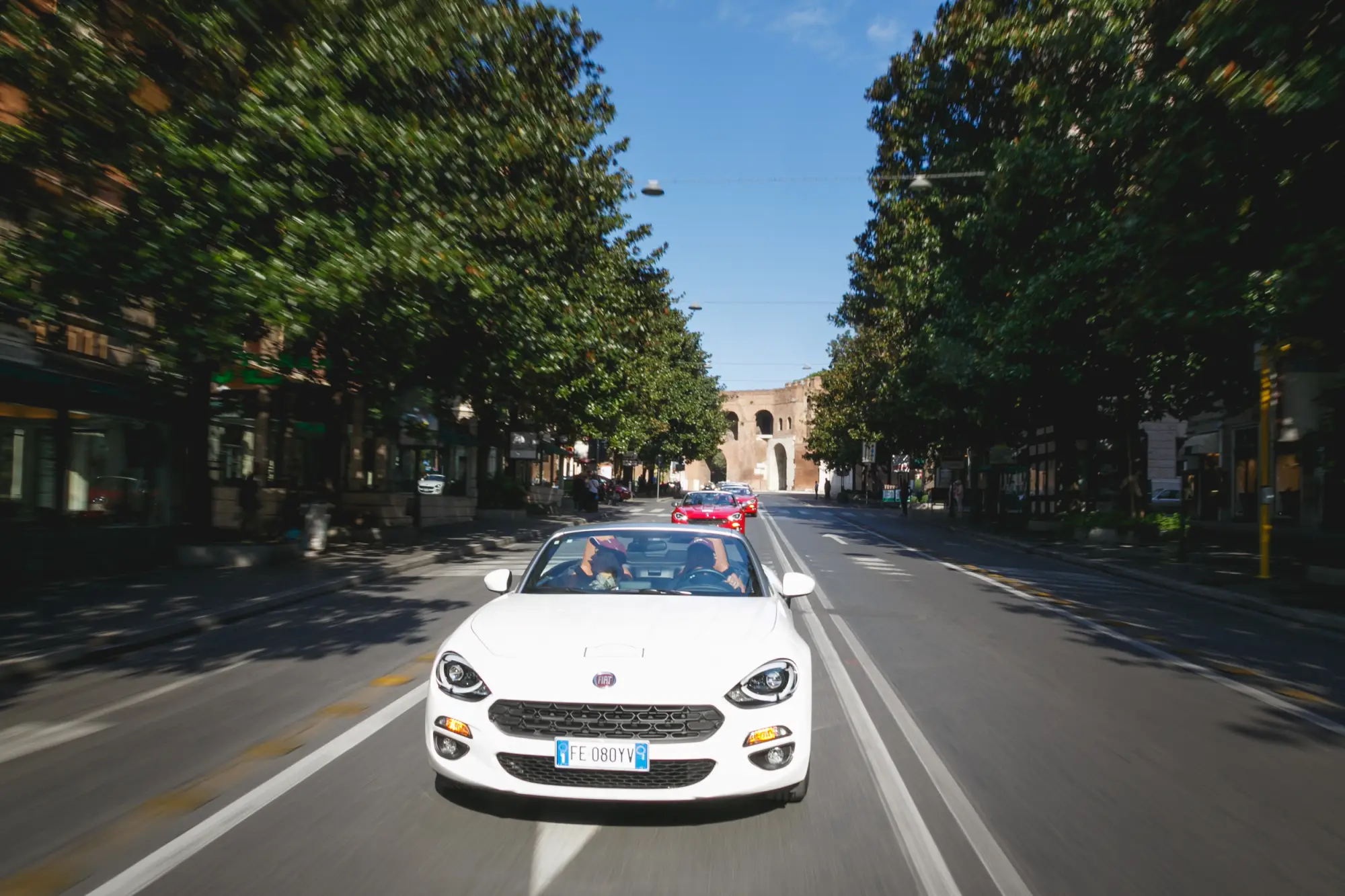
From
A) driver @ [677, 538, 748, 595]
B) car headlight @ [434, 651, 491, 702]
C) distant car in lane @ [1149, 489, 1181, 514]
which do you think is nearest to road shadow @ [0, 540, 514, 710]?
driver @ [677, 538, 748, 595]

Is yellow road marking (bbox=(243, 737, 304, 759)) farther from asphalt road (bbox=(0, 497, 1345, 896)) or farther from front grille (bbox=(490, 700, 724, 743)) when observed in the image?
front grille (bbox=(490, 700, 724, 743))

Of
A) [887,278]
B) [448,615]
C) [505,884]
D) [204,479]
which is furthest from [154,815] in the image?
[887,278]

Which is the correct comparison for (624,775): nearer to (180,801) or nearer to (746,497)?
(180,801)

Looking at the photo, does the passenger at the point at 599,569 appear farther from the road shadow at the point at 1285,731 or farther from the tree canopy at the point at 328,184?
the tree canopy at the point at 328,184

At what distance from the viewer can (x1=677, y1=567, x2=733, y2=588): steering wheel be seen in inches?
241

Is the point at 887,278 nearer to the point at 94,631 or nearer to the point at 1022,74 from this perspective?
the point at 1022,74

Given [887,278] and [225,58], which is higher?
[887,278]

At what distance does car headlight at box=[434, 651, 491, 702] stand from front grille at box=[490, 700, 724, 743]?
0.55 feet

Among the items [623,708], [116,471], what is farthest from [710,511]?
[623,708]

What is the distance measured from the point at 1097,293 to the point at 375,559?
1558 cm

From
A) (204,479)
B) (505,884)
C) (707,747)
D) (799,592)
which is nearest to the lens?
(505,884)

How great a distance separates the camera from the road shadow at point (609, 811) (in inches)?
186

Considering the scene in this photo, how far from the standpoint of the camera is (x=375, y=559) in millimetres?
20141

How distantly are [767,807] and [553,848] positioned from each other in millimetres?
1079
